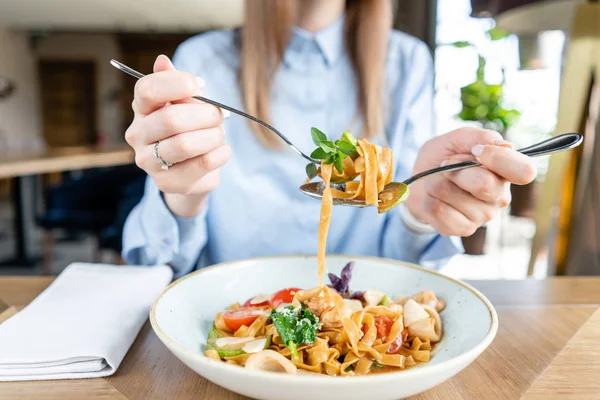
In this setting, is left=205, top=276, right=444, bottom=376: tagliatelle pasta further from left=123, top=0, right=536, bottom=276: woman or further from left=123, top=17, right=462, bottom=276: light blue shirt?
left=123, top=17, right=462, bottom=276: light blue shirt

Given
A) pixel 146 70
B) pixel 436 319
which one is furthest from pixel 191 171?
pixel 146 70

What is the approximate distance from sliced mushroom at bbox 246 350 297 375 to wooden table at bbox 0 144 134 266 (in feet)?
10.1

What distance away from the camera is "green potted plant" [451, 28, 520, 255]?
4789mm

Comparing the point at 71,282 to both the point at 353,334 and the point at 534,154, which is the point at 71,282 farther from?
the point at 534,154

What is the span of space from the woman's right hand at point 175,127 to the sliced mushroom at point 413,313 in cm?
41

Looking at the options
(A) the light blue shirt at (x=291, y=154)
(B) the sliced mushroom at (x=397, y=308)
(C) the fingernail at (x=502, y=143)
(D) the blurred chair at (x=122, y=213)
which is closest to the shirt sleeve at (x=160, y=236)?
(A) the light blue shirt at (x=291, y=154)

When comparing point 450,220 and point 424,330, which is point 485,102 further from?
point 424,330

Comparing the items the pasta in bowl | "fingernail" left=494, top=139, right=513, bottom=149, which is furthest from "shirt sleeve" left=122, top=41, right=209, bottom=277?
"fingernail" left=494, top=139, right=513, bottom=149

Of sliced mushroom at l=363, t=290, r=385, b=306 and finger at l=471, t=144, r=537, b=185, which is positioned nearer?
finger at l=471, t=144, r=537, b=185

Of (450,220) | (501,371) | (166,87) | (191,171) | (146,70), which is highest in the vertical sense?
(146,70)

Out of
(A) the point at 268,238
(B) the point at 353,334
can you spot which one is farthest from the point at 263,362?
(A) the point at 268,238

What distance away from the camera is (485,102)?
4820mm

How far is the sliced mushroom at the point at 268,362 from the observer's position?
681 mm

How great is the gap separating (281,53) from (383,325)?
1.19 m
